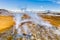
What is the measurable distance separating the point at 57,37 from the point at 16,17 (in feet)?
2.43

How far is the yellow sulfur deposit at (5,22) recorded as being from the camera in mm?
1893

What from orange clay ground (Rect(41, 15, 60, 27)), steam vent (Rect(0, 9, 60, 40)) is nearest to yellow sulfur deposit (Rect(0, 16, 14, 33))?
steam vent (Rect(0, 9, 60, 40))

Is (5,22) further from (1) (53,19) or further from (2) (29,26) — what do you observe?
(1) (53,19)

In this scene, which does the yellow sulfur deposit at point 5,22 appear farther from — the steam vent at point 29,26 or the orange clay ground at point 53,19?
the orange clay ground at point 53,19

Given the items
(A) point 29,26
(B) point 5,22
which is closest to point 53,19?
(A) point 29,26

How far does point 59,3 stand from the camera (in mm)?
2006

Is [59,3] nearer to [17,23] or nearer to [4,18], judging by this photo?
[17,23]

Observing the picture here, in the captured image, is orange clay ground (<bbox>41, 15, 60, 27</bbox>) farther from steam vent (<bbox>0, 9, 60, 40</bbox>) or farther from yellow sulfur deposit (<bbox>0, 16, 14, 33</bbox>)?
yellow sulfur deposit (<bbox>0, 16, 14, 33</bbox>)

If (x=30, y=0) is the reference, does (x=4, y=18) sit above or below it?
below

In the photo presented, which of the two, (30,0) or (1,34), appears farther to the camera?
(30,0)

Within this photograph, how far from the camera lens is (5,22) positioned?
6.33ft

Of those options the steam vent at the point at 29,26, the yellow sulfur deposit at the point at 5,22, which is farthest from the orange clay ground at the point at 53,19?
the yellow sulfur deposit at the point at 5,22

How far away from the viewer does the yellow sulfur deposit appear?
189cm

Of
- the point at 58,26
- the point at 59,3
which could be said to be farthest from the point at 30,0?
the point at 58,26
